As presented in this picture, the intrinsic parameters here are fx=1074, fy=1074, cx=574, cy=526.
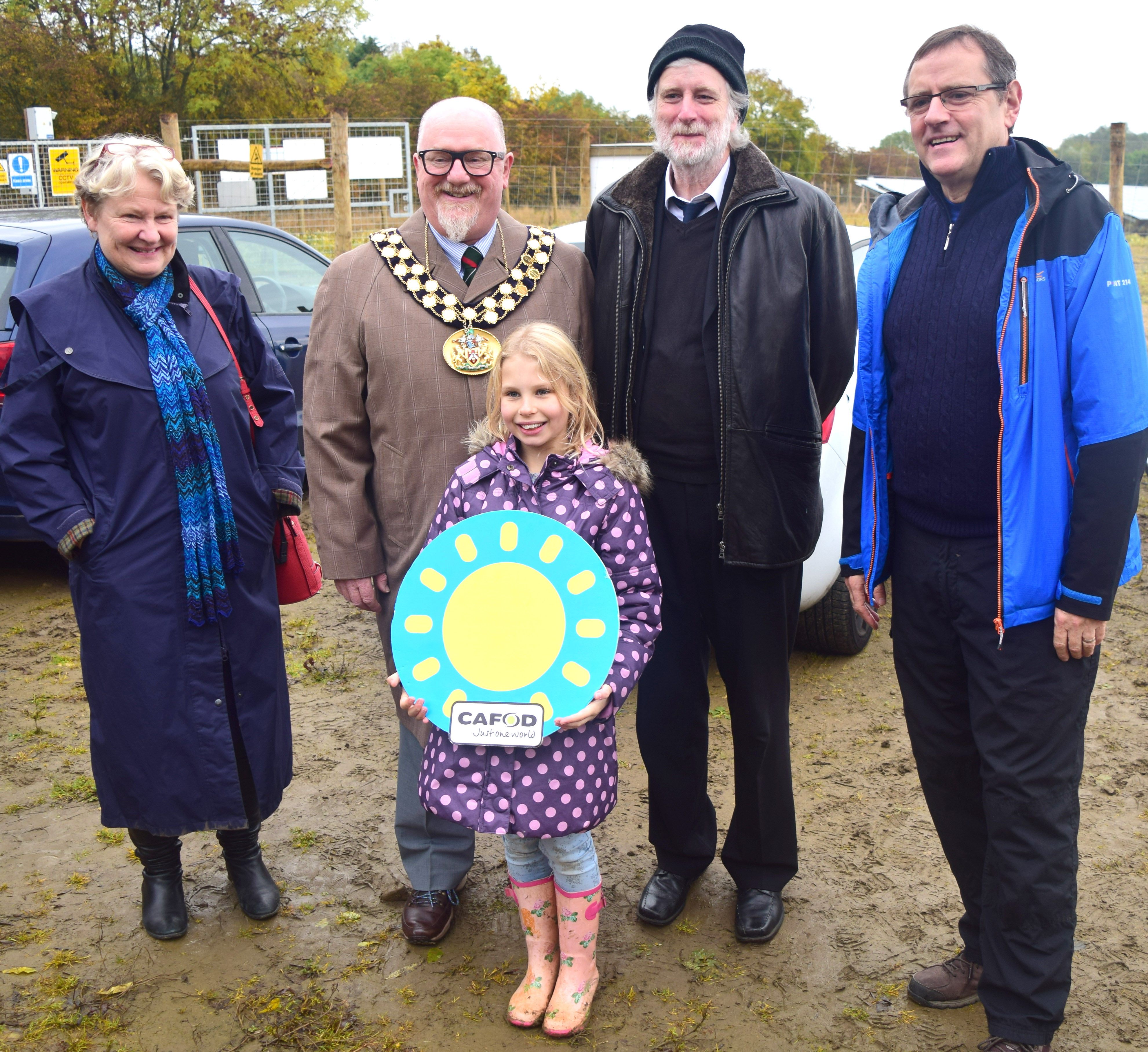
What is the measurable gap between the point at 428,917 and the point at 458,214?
73.2 inches

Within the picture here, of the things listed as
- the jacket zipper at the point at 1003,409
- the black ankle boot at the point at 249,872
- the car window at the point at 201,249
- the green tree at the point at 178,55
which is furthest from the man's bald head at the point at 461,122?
the green tree at the point at 178,55

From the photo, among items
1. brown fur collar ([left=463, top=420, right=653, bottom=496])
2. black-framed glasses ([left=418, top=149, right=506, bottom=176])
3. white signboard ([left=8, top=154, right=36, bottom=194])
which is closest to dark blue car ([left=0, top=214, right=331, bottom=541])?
black-framed glasses ([left=418, top=149, right=506, bottom=176])

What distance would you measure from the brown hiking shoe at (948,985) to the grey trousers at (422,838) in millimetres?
1221

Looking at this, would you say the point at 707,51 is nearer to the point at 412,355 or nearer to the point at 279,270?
the point at 412,355

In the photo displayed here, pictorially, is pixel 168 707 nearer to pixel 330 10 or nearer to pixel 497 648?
pixel 497 648

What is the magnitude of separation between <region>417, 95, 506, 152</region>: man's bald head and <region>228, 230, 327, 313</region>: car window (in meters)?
4.02

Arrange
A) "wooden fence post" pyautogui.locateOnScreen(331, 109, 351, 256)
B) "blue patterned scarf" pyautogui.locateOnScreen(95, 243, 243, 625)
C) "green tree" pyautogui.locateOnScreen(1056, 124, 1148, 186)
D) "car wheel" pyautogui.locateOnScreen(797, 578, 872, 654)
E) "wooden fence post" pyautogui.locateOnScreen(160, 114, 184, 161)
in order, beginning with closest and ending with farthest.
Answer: "blue patterned scarf" pyautogui.locateOnScreen(95, 243, 243, 625)
"car wheel" pyautogui.locateOnScreen(797, 578, 872, 654)
"wooden fence post" pyautogui.locateOnScreen(331, 109, 351, 256)
"wooden fence post" pyautogui.locateOnScreen(160, 114, 184, 161)
"green tree" pyautogui.locateOnScreen(1056, 124, 1148, 186)

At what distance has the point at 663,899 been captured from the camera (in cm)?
298

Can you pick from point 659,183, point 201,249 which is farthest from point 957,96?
point 201,249

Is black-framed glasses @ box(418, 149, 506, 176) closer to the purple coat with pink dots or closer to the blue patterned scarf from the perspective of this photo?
the purple coat with pink dots

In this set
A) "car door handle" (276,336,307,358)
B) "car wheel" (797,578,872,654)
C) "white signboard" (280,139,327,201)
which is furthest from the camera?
"white signboard" (280,139,327,201)

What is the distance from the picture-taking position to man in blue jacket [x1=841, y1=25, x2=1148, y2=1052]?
2.16 meters

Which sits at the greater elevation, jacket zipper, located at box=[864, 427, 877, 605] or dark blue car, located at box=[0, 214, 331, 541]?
dark blue car, located at box=[0, 214, 331, 541]

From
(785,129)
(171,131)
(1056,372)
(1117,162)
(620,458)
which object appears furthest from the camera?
(785,129)
